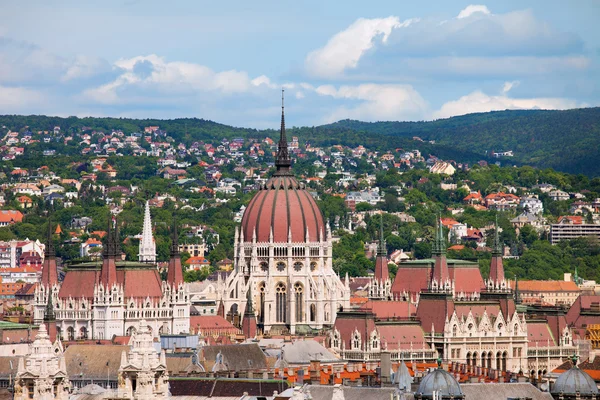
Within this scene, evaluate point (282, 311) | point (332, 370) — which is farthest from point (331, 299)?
point (332, 370)

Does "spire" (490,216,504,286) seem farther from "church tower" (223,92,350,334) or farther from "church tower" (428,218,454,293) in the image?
"church tower" (223,92,350,334)

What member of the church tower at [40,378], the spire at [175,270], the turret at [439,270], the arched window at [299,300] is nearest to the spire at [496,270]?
the turret at [439,270]

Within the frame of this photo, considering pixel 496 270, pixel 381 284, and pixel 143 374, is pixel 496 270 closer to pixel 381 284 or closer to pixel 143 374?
pixel 381 284

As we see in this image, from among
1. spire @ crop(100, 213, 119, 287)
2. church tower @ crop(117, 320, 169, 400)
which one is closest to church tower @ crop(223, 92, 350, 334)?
spire @ crop(100, 213, 119, 287)

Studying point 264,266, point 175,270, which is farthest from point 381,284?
point 175,270

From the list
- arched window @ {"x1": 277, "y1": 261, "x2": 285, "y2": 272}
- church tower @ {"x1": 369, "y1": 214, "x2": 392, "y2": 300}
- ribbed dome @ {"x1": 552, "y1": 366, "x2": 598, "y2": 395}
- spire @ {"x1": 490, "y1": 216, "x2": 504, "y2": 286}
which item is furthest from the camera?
arched window @ {"x1": 277, "y1": 261, "x2": 285, "y2": 272}

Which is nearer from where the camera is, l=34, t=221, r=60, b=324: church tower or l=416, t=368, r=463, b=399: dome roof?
l=416, t=368, r=463, b=399: dome roof

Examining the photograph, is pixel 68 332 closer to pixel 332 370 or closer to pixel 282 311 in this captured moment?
pixel 282 311
